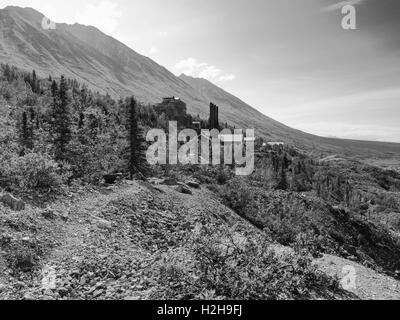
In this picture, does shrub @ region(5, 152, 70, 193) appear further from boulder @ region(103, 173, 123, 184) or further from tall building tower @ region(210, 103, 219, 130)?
tall building tower @ region(210, 103, 219, 130)

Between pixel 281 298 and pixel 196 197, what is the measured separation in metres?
16.2

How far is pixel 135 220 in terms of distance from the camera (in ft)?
51.1

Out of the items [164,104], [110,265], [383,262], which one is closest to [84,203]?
[110,265]

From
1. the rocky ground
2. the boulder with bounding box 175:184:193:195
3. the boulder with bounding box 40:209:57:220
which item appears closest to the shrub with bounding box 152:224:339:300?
the rocky ground

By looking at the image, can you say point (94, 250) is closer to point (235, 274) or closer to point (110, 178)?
point (235, 274)

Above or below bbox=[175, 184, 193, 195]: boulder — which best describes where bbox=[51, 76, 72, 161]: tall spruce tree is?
above

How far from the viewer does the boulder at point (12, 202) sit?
12.8m

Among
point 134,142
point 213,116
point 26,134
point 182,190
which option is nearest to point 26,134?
point 26,134

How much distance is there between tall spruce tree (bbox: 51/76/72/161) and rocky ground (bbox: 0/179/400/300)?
15.3 meters

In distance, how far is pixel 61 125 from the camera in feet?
108

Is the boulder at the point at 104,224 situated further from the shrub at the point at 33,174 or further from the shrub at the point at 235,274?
the shrub at the point at 33,174

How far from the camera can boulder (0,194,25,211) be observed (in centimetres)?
1282

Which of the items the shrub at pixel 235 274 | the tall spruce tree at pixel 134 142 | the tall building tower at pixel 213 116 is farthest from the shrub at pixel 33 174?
the tall building tower at pixel 213 116

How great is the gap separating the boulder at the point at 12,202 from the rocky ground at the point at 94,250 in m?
0.35
